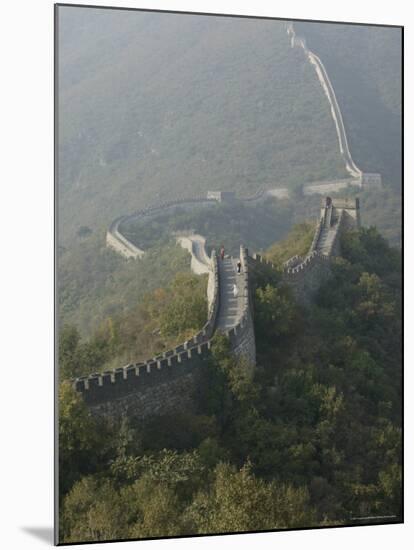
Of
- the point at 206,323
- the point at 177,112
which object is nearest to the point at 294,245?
the point at 206,323

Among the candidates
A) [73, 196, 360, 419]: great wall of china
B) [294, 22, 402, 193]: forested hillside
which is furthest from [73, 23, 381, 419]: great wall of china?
[294, 22, 402, 193]: forested hillside

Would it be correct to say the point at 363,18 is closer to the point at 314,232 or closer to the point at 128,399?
the point at 314,232

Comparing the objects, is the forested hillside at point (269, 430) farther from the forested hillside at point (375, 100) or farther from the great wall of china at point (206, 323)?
the forested hillside at point (375, 100)

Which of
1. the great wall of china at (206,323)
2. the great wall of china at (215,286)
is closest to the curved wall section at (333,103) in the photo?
the great wall of china at (215,286)

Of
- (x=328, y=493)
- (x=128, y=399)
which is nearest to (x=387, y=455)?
(x=328, y=493)

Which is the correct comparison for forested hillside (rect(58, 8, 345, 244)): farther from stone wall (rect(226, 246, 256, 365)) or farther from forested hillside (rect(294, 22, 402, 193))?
stone wall (rect(226, 246, 256, 365))

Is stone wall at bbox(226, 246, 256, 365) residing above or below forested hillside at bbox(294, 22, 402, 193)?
below
